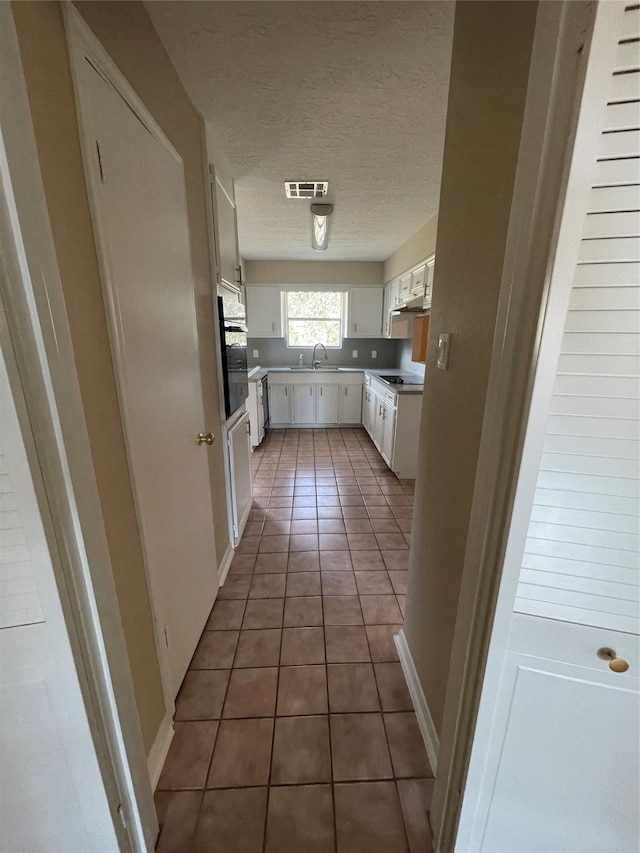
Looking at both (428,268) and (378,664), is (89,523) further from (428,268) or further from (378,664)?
(428,268)

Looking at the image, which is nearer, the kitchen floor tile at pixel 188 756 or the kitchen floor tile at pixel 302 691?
the kitchen floor tile at pixel 188 756

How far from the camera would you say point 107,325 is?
904 millimetres

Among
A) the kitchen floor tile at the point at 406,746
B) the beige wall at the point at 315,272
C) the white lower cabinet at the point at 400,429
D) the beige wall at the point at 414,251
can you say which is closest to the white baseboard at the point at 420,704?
the kitchen floor tile at the point at 406,746

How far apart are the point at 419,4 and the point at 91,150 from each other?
45.4 inches

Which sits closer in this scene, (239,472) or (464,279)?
(464,279)

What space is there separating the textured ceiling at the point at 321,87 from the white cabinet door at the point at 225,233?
239 millimetres

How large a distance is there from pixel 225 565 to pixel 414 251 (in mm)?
3515

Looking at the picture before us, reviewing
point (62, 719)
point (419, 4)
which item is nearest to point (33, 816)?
point (62, 719)

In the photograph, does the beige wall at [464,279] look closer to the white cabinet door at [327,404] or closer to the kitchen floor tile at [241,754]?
the kitchen floor tile at [241,754]

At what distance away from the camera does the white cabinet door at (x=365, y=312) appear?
510cm

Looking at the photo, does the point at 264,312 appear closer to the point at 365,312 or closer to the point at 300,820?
the point at 365,312

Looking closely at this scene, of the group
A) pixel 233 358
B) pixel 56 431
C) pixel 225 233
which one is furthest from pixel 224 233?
pixel 56 431

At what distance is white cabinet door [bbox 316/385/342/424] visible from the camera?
5.08 m

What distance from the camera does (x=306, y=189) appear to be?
257cm
